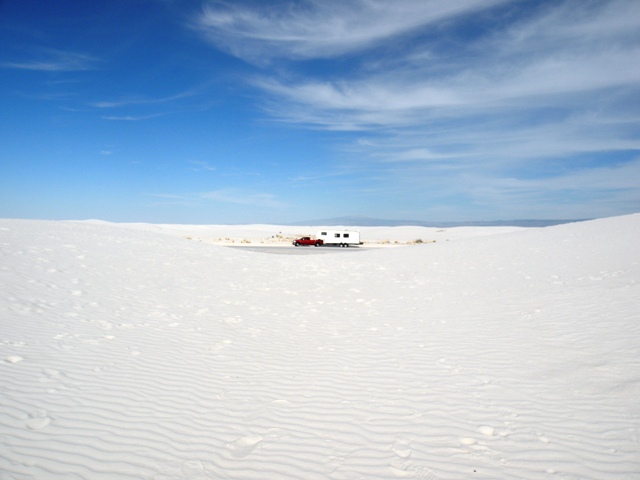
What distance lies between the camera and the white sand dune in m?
3.49

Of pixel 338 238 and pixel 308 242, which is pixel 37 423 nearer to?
pixel 308 242

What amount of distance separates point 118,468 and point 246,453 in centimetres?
113

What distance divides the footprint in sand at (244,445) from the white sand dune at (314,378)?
2 centimetres

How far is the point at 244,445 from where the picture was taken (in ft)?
12.2

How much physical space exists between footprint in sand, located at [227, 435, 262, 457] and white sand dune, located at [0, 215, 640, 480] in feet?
0.06

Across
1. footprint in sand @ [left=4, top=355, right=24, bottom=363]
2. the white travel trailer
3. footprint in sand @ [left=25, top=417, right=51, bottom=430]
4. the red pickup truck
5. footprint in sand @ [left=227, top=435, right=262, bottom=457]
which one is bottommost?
footprint in sand @ [left=227, top=435, right=262, bottom=457]

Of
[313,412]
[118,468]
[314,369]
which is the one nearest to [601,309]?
[314,369]

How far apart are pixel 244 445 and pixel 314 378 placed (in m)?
1.81

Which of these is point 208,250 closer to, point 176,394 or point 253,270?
point 253,270

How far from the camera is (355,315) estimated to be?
365 inches

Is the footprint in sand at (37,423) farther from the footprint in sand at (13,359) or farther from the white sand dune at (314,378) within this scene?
the footprint in sand at (13,359)

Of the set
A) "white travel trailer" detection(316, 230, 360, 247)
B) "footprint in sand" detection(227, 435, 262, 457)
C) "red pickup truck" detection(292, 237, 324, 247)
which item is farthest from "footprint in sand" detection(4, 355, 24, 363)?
"white travel trailer" detection(316, 230, 360, 247)

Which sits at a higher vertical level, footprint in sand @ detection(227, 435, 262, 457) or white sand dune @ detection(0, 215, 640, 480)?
white sand dune @ detection(0, 215, 640, 480)

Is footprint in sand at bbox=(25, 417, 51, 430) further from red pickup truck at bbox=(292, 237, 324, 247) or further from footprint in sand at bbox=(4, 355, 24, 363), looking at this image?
red pickup truck at bbox=(292, 237, 324, 247)
